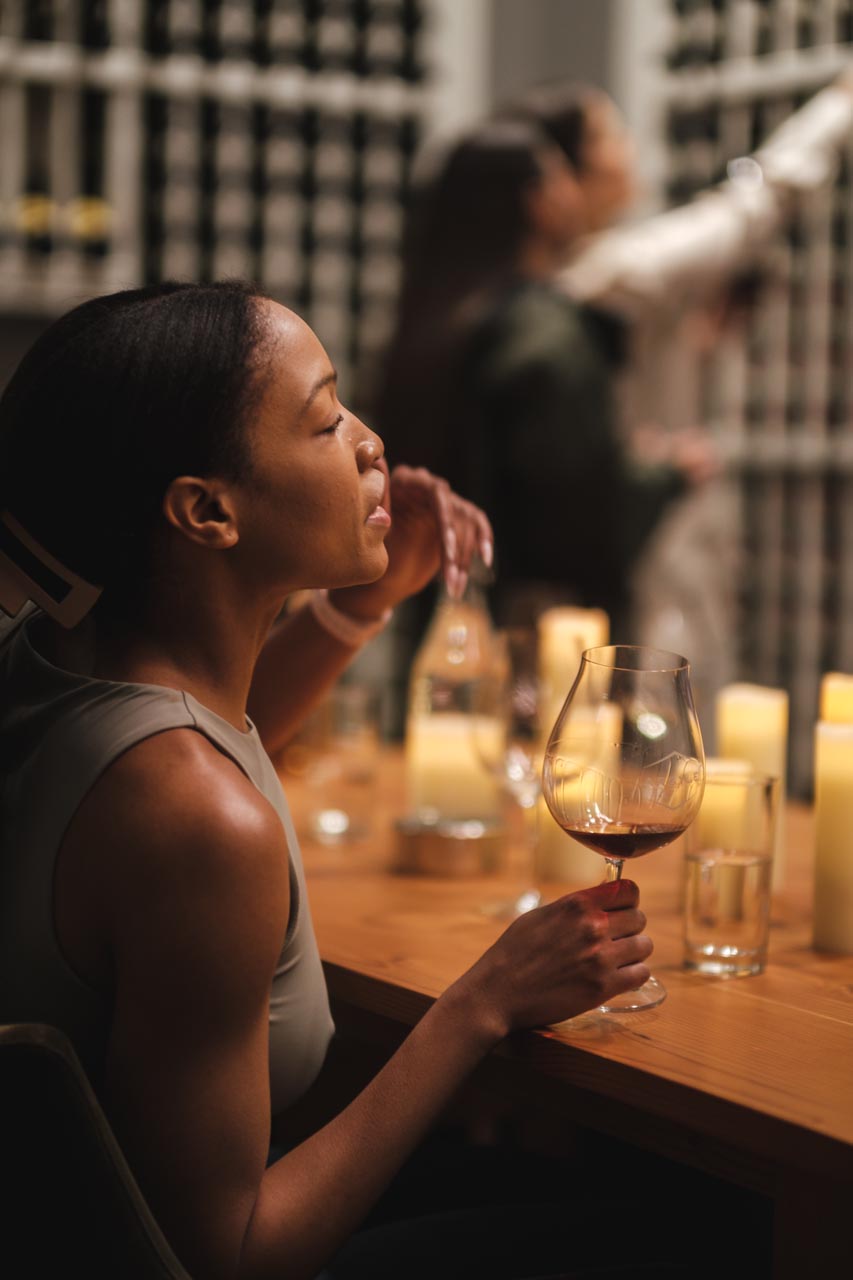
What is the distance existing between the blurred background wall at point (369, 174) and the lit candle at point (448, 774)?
2330 mm

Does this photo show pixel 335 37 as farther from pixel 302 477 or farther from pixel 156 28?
pixel 302 477

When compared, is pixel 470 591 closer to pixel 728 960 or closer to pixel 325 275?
pixel 728 960

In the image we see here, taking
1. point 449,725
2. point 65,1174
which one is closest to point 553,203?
point 449,725

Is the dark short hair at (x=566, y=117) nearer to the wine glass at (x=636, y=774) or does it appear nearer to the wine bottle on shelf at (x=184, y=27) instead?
the wine bottle on shelf at (x=184, y=27)

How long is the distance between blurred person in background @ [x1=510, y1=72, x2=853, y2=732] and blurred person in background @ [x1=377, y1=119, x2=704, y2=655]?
0.14m

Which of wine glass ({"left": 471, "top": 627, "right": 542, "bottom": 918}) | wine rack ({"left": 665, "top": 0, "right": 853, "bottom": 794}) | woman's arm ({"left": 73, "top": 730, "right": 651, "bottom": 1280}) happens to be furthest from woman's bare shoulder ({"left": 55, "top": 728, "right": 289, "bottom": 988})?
wine rack ({"left": 665, "top": 0, "right": 853, "bottom": 794})

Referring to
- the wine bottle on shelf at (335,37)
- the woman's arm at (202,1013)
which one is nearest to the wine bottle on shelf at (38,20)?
the wine bottle on shelf at (335,37)

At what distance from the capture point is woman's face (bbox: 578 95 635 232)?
9.88 ft

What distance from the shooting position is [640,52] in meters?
4.27

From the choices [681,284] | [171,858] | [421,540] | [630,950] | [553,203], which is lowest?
[630,950]

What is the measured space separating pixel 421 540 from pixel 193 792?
2.00 feet

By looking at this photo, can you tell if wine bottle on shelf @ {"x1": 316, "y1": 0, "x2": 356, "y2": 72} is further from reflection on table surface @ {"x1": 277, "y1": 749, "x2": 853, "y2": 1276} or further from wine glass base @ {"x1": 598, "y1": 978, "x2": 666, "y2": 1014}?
wine glass base @ {"x1": 598, "y1": 978, "x2": 666, "y2": 1014}

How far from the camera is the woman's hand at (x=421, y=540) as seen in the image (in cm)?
143

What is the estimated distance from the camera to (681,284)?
3.35 meters
